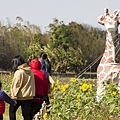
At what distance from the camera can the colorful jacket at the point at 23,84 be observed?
754 cm

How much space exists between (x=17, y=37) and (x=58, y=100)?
2907 cm

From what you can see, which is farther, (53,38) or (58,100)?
(53,38)

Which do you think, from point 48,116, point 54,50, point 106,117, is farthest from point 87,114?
point 54,50

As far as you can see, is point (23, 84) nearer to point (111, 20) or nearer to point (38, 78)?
point (38, 78)

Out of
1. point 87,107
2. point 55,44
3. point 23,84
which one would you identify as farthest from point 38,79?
point 55,44

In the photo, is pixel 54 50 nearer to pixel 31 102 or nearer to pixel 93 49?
pixel 93 49

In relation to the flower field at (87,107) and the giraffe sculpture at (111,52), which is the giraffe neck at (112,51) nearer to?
the giraffe sculpture at (111,52)

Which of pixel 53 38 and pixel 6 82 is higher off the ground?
pixel 53 38

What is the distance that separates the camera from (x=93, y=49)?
36.2m

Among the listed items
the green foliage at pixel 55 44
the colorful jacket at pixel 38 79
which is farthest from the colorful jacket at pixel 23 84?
the green foliage at pixel 55 44

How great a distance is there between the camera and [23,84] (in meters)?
7.62

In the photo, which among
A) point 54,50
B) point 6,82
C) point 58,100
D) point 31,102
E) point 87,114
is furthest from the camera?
point 54,50

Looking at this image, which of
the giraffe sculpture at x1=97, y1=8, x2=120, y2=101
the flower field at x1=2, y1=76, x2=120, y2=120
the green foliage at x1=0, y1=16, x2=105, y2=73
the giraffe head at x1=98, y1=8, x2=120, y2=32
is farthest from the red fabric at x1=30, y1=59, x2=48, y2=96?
the green foliage at x1=0, y1=16, x2=105, y2=73

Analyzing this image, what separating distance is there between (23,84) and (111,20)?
2.69 meters
